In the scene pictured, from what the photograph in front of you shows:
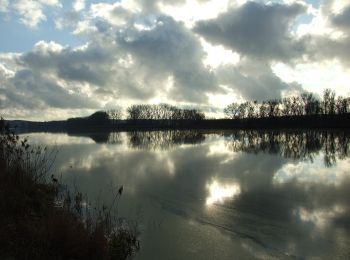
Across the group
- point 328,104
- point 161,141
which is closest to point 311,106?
point 328,104

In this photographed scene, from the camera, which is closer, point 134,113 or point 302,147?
point 302,147

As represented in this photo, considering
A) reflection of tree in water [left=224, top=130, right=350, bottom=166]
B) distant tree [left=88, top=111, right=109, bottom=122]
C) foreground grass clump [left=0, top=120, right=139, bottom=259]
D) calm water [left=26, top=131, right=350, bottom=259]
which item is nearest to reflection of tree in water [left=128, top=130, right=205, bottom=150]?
reflection of tree in water [left=224, top=130, right=350, bottom=166]

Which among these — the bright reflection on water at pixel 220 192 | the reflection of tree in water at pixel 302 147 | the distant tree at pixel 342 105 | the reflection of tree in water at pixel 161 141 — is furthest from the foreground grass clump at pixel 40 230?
the distant tree at pixel 342 105

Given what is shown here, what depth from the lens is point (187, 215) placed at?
10.8 m

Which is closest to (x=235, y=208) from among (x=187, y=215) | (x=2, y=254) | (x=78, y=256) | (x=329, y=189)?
(x=187, y=215)

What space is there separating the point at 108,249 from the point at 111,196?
6.13 meters

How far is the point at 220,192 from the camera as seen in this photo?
1391 centimetres

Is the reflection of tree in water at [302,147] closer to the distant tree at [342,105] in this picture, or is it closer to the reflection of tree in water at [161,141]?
the reflection of tree in water at [161,141]

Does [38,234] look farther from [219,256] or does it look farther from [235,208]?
[235,208]

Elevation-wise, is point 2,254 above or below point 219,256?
above

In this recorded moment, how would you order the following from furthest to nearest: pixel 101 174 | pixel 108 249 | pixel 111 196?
1. pixel 101 174
2. pixel 111 196
3. pixel 108 249

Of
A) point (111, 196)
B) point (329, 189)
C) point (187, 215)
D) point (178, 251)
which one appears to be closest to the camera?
point (178, 251)

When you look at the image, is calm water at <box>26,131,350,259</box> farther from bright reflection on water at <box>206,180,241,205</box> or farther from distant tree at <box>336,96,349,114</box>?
distant tree at <box>336,96,349,114</box>

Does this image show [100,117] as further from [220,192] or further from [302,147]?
[220,192]
